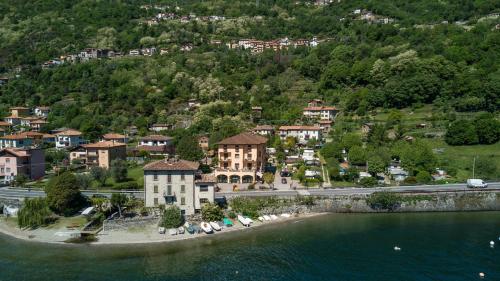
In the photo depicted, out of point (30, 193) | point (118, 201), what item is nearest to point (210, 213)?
point (118, 201)

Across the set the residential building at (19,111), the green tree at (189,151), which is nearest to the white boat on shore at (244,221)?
the green tree at (189,151)

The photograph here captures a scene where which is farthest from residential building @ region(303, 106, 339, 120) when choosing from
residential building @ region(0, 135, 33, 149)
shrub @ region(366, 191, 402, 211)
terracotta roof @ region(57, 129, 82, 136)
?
residential building @ region(0, 135, 33, 149)

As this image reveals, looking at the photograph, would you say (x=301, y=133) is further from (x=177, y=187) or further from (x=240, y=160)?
(x=177, y=187)

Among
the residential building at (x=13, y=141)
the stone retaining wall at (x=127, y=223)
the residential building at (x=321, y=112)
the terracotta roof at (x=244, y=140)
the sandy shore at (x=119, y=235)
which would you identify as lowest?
the sandy shore at (x=119, y=235)

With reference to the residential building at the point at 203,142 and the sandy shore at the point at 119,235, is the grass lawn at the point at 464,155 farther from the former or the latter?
the residential building at the point at 203,142

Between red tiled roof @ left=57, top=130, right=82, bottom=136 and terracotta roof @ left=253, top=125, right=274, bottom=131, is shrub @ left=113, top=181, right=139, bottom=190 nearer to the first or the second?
red tiled roof @ left=57, top=130, right=82, bottom=136

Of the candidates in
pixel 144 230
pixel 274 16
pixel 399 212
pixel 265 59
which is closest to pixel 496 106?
pixel 399 212
